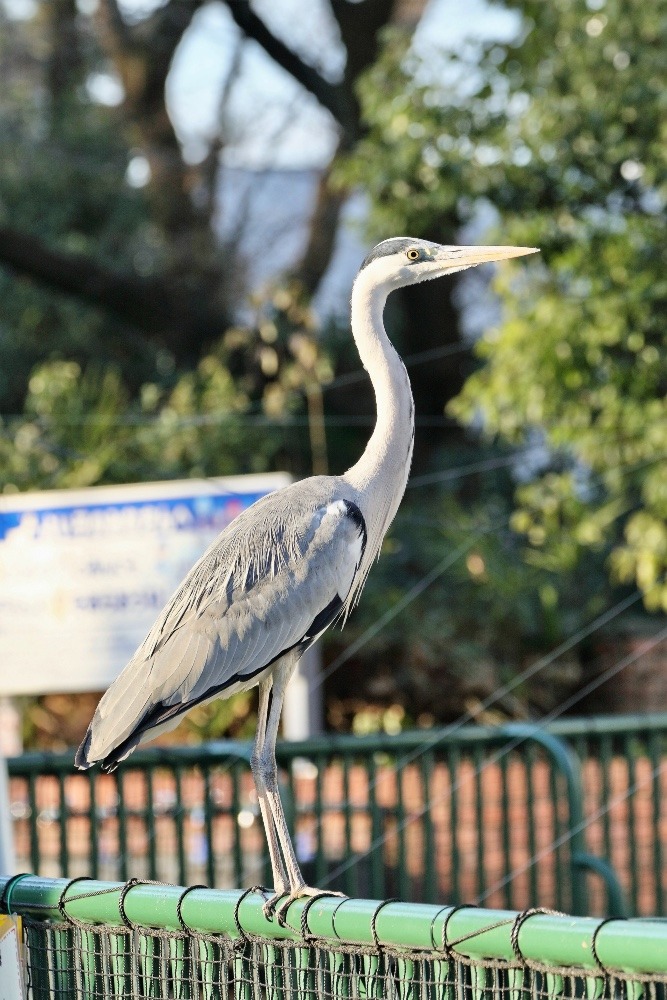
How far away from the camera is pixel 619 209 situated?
288 inches

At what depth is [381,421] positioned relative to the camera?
119 inches

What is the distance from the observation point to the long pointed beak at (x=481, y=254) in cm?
287

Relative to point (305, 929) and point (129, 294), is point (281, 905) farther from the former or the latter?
point (129, 294)

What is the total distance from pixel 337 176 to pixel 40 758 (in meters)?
4.88

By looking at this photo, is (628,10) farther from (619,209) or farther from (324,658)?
(324,658)

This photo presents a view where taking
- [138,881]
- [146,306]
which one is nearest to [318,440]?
[146,306]

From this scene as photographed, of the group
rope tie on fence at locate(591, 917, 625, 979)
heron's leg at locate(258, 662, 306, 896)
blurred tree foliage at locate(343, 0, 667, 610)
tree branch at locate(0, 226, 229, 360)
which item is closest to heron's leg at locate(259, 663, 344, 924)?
heron's leg at locate(258, 662, 306, 896)

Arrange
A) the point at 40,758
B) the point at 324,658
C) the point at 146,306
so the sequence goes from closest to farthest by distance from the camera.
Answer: the point at 40,758 < the point at 324,658 < the point at 146,306

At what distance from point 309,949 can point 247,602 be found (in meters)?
0.80

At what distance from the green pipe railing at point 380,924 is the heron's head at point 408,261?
4.29ft

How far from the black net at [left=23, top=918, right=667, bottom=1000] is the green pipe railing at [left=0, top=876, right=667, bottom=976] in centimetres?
1

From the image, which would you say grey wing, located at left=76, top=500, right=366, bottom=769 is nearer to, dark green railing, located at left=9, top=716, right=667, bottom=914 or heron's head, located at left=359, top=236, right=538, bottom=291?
heron's head, located at left=359, top=236, right=538, bottom=291

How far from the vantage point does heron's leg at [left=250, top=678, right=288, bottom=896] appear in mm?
2748

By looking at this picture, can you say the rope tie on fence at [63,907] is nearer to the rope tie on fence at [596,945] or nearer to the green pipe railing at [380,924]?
the green pipe railing at [380,924]
